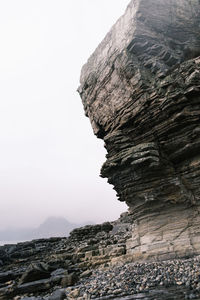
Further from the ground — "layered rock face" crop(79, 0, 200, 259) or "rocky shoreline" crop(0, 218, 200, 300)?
"layered rock face" crop(79, 0, 200, 259)

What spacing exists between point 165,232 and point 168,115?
11.3 metres

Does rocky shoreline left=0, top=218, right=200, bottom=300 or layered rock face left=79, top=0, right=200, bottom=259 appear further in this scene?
layered rock face left=79, top=0, right=200, bottom=259

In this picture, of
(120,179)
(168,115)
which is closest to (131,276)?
(120,179)

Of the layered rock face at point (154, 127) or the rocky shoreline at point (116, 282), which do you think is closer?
the rocky shoreline at point (116, 282)

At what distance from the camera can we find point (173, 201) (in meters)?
19.8

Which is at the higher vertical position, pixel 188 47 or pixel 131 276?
pixel 188 47

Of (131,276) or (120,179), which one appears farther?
(120,179)

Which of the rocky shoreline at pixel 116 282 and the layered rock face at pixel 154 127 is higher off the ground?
the layered rock face at pixel 154 127

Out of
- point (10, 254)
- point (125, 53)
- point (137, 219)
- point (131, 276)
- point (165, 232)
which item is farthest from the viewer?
point (10, 254)

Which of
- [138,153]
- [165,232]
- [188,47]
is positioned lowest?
[165,232]

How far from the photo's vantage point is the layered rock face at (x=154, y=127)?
63.9 feet

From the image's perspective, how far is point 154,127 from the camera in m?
21.2

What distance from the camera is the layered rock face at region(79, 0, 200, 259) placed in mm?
19484

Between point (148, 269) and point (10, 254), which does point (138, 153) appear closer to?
point (148, 269)
